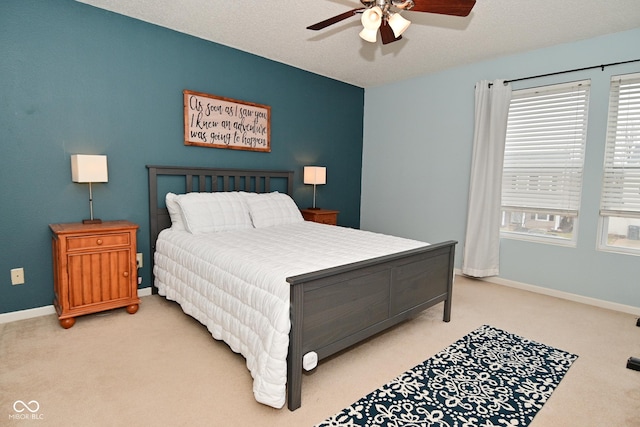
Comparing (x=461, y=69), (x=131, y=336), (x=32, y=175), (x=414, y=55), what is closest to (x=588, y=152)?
(x=461, y=69)

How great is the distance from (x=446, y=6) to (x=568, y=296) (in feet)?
10.5

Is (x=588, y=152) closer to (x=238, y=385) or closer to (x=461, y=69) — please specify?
(x=461, y=69)

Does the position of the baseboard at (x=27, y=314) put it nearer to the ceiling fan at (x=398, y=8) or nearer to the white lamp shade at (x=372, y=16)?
the ceiling fan at (x=398, y=8)

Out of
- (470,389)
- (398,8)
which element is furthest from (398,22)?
(470,389)

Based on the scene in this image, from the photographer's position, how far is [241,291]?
2146 millimetres

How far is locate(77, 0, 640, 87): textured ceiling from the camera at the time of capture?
2945 mm

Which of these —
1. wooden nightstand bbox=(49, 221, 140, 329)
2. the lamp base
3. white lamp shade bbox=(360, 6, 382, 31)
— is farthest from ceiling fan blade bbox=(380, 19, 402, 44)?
the lamp base

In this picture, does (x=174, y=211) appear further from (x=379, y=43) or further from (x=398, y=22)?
(x=379, y=43)

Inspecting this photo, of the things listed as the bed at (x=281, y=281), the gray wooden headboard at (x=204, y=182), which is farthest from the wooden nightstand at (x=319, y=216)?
the bed at (x=281, y=281)

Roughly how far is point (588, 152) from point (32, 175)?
5096 mm

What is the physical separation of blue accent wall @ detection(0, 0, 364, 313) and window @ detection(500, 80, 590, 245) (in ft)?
9.90

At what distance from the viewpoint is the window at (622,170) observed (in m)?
3.28

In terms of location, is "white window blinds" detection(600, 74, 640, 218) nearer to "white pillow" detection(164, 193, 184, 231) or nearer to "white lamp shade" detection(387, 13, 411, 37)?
"white lamp shade" detection(387, 13, 411, 37)

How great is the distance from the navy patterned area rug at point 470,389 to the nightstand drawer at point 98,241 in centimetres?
221
